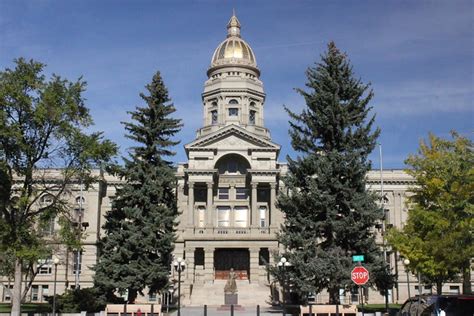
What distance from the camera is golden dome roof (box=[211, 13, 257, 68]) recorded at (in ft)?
234

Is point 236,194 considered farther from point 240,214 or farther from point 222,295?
point 222,295

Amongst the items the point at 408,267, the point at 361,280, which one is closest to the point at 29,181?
the point at 361,280

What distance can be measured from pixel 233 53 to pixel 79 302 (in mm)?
41808

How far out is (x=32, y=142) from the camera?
35.3 m

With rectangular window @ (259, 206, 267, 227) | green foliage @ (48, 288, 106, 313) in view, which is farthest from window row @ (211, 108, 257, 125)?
green foliage @ (48, 288, 106, 313)

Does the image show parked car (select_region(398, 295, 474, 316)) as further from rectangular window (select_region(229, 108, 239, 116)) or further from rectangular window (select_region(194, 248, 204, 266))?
rectangular window (select_region(229, 108, 239, 116))

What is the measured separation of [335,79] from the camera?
35.8 m

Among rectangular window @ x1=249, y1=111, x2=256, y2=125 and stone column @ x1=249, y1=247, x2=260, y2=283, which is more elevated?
rectangular window @ x1=249, y1=111, x2=256, y2=125

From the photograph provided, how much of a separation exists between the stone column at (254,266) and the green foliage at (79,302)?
19931 mm

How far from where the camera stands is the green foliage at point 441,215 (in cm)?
3803

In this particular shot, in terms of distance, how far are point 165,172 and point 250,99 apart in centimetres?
2780

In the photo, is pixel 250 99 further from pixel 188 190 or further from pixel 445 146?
pixel 445 146

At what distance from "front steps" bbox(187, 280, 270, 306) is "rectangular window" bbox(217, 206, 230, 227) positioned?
8.85 metres

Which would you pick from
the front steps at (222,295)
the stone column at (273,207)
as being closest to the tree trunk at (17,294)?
the front steps at (222,295)
